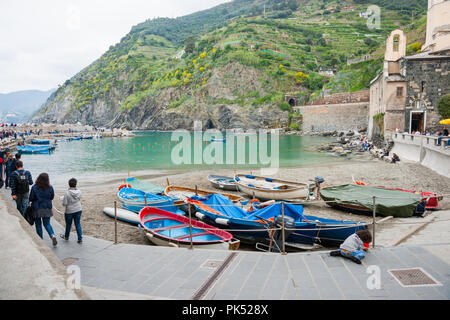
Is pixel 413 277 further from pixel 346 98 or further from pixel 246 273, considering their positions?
pixel 346 98

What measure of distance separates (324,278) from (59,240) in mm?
6364

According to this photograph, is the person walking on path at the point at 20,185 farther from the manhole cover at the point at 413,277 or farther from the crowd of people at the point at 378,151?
the crowd of people at the point at 378,151

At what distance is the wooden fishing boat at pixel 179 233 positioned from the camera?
8656 millimetres

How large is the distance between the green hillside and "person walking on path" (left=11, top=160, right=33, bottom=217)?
70.5 metres

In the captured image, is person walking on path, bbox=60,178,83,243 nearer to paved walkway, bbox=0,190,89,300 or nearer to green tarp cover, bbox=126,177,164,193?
paved walkway, bbox=0,190,89,300

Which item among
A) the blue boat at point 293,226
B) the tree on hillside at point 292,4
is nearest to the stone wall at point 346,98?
the blue boat at point 293,226

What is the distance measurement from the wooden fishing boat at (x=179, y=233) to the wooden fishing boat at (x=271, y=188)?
6.74 meters

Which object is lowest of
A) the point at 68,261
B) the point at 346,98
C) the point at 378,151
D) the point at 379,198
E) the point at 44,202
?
the point at 379,198

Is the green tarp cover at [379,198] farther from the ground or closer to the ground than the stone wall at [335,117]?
closer to the ground

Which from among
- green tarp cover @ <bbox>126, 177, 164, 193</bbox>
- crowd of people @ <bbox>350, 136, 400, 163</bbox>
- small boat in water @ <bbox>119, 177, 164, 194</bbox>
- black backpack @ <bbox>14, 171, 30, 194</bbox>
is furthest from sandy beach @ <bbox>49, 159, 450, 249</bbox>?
black backpack @ <bbox>14, 171, 30, 194</bbox>

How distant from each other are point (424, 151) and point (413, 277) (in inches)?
910

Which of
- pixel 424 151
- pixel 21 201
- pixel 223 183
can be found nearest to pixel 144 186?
pixel 223 183

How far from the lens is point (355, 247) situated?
592 centimetres
